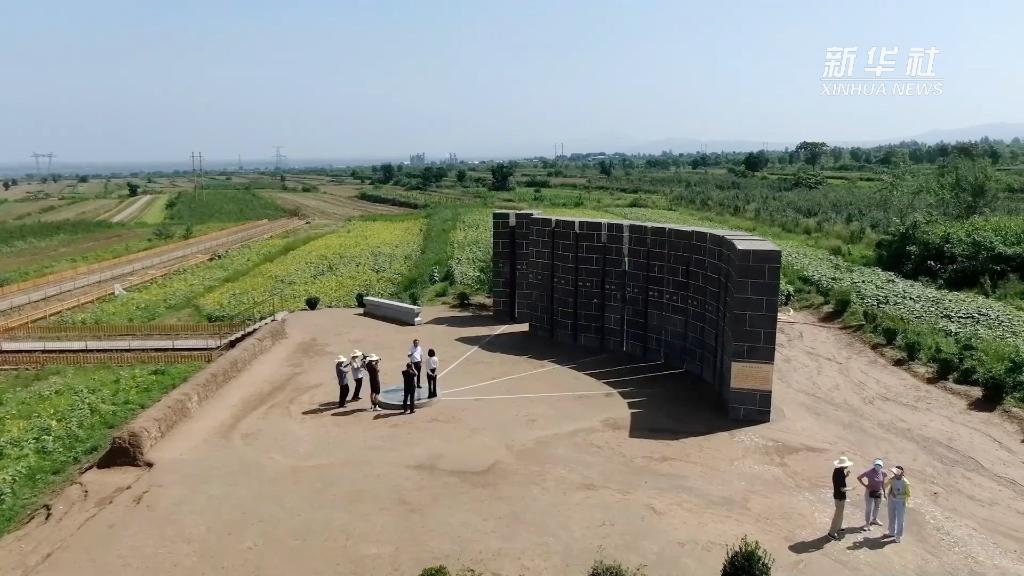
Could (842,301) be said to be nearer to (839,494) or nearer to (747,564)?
(839,494)

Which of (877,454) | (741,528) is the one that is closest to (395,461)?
(741,528)

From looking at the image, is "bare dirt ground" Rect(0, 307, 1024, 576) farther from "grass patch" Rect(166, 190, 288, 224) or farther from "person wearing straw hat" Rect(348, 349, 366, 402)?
"grass patch" Rect(166, 190, 288, 224)

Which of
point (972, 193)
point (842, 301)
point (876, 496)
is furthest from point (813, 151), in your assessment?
point (876, 496)

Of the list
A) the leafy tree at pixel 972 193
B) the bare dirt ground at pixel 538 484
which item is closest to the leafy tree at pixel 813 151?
the leafy tree at pixel 972 193

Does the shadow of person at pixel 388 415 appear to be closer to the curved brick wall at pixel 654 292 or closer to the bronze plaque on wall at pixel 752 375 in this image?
the curved brick wall at pixel 654 292

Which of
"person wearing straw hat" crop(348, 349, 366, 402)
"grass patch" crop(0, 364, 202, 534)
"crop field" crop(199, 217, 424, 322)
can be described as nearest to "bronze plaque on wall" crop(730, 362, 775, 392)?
"person wearing straw hat" crop(348, 349, 366, 402)

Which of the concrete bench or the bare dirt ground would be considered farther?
the concrete bench

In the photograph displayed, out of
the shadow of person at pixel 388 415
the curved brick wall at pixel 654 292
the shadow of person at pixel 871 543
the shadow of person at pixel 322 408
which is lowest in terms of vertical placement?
the shadow of person at pixel 322 408
